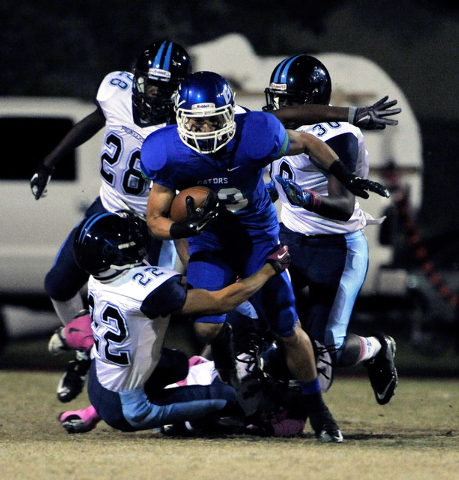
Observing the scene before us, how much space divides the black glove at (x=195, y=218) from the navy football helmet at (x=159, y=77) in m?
0.88

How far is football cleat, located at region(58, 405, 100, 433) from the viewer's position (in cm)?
414

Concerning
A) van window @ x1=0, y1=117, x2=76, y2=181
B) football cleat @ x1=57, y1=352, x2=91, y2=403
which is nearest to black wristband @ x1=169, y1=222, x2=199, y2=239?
football cleat @ x1=57, y1=352, x2=91, y2=403

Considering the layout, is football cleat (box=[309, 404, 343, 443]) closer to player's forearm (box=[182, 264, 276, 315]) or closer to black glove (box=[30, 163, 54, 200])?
player's forearm (box=[182, 264, 276, 315])

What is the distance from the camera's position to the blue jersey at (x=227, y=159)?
11.8 ft

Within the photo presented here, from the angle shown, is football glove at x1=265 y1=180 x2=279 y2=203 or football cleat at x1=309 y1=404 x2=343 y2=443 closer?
football cleat at x1=309 y1=404 x2=343 y2=443

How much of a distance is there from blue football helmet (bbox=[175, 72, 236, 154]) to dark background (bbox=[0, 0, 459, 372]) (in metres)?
3.75

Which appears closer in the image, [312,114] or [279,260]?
[279,260]

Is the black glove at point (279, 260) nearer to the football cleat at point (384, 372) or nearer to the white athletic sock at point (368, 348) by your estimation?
the white athletic sock at point (368, 348)

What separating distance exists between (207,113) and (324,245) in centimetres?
117

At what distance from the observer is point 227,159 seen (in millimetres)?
3623

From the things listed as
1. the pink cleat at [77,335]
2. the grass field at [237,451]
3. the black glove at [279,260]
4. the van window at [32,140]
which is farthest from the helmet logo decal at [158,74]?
the van window at [32,140]

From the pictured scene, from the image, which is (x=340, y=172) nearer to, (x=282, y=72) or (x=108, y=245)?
(x=282, y=72)

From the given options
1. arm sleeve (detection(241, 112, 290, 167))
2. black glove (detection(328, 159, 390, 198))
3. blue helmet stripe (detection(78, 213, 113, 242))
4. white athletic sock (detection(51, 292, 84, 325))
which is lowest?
white athletic sock (detection(51, 292, 84, 325))

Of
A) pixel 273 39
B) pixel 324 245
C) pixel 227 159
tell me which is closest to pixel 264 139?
pixel 227 159
